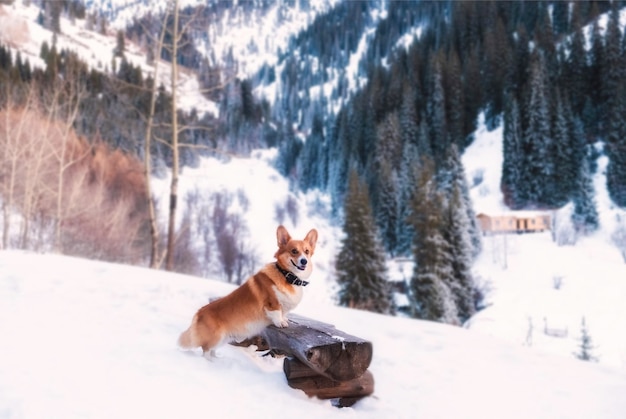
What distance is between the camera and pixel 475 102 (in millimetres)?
81688

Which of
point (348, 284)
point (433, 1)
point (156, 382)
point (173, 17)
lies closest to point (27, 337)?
point (156, 382)

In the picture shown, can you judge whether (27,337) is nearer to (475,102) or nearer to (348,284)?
(348,284)

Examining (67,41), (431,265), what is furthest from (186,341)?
(67,41)

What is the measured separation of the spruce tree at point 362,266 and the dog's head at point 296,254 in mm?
25338

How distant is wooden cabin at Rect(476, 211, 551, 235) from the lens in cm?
5188

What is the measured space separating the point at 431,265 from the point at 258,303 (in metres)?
27.8

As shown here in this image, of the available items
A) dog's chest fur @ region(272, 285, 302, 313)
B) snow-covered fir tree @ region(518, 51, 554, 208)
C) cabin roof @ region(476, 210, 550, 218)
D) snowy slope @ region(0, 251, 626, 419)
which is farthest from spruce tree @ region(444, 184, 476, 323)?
snow-covered fir tree @ region(518, 51, 554, 208)

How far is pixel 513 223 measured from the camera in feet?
173

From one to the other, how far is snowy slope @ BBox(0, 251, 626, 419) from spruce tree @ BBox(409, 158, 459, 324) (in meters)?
21.7

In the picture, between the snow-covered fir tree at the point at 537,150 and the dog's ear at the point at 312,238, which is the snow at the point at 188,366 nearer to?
the dog's ear at the point at 312,238

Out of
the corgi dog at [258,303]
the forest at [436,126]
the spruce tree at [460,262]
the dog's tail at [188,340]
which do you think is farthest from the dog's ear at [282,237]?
the spruce tree at [460,262]

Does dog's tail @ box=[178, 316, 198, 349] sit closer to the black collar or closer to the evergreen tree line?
the black collar

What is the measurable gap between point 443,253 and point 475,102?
2340 inches

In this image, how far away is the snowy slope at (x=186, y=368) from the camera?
303 cm
